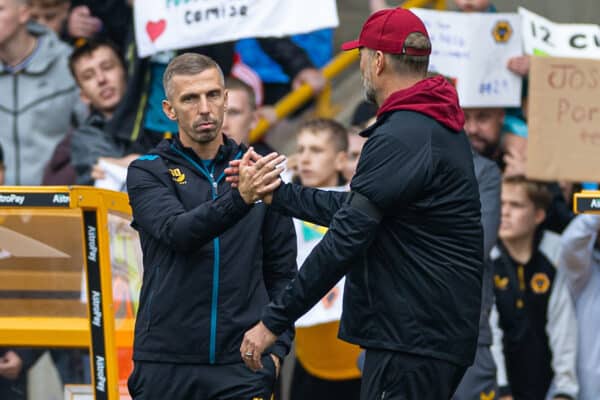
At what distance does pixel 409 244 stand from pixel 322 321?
298cm

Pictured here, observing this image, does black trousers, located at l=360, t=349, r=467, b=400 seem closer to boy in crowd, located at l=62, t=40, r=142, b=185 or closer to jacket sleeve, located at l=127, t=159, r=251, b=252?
jacket sleeve, located at l=127, t=159, r=251, b=252

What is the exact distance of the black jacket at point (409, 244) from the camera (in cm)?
536

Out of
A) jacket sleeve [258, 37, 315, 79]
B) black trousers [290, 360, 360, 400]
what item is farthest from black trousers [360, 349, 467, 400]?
jacket sleeve [258, 37, 315, 79]

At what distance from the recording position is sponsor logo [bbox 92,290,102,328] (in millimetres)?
6191

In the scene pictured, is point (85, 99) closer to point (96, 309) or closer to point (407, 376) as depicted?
point (96, 309)

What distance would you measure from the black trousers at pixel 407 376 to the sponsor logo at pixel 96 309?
1.34 metres

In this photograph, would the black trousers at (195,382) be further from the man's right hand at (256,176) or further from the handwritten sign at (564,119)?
the handwritten sign at (564,119)

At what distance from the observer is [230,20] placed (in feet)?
28.8

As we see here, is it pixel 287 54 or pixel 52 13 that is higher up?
pixel 52 13

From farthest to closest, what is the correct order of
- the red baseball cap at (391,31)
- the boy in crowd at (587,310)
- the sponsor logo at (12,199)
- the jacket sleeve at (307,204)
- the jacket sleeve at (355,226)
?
the boy in crowd at (587,310) < the sponsor logo at (12,199) < the jacket sleeve at (307,204) < the red baseball cap at (391,31) < the jacket sleeve at (355,226)

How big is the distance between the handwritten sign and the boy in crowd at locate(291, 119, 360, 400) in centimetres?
121

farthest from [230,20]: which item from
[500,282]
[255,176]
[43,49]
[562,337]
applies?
[255,176]

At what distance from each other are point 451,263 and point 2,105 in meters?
5.15

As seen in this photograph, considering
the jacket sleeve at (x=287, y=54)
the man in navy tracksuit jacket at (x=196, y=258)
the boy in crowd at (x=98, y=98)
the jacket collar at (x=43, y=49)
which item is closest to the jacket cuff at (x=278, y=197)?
the man in navy tracksuit jacket at (x=196, y=258)
